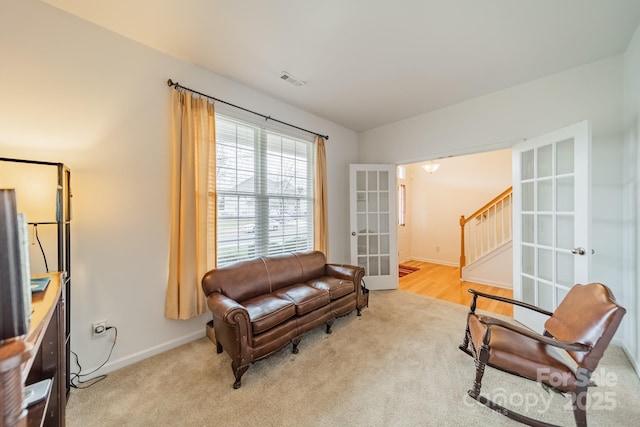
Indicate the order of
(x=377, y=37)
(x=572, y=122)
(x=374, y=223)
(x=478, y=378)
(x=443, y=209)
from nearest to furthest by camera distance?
(x=478, y=378) < (x=377, y=37) < (x=572, y=122) < (x=374, y=223) < (x=443, y=209)

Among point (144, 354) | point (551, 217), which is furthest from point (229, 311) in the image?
point (551, 217)

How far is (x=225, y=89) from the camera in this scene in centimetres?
266

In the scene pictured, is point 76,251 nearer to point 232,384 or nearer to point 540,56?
point 232,384

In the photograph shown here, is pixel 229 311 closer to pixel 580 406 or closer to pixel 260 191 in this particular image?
pixel 260 191

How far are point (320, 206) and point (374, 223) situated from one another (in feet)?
3.51

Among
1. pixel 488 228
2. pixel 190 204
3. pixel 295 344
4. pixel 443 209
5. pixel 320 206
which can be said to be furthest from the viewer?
pixel 443 209

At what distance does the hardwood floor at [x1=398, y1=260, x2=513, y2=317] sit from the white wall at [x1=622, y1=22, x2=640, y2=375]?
3.37 feet

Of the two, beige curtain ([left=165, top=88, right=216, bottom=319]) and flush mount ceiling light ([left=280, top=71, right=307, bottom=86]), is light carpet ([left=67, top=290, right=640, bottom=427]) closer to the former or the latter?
beige curtain ([left=165, top=88, right=216, bottom=319])

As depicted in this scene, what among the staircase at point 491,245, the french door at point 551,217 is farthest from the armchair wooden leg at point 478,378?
the staircase at point 491,245

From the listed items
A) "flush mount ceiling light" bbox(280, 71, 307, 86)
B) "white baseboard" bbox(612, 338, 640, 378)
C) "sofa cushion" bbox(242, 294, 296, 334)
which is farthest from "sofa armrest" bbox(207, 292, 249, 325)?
"white baseboard" bbox(612, 338, 640, 378)

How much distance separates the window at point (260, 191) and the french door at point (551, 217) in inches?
106

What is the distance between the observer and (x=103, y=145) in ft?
6.43

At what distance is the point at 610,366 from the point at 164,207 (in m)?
4.19

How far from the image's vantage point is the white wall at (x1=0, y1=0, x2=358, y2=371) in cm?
168
